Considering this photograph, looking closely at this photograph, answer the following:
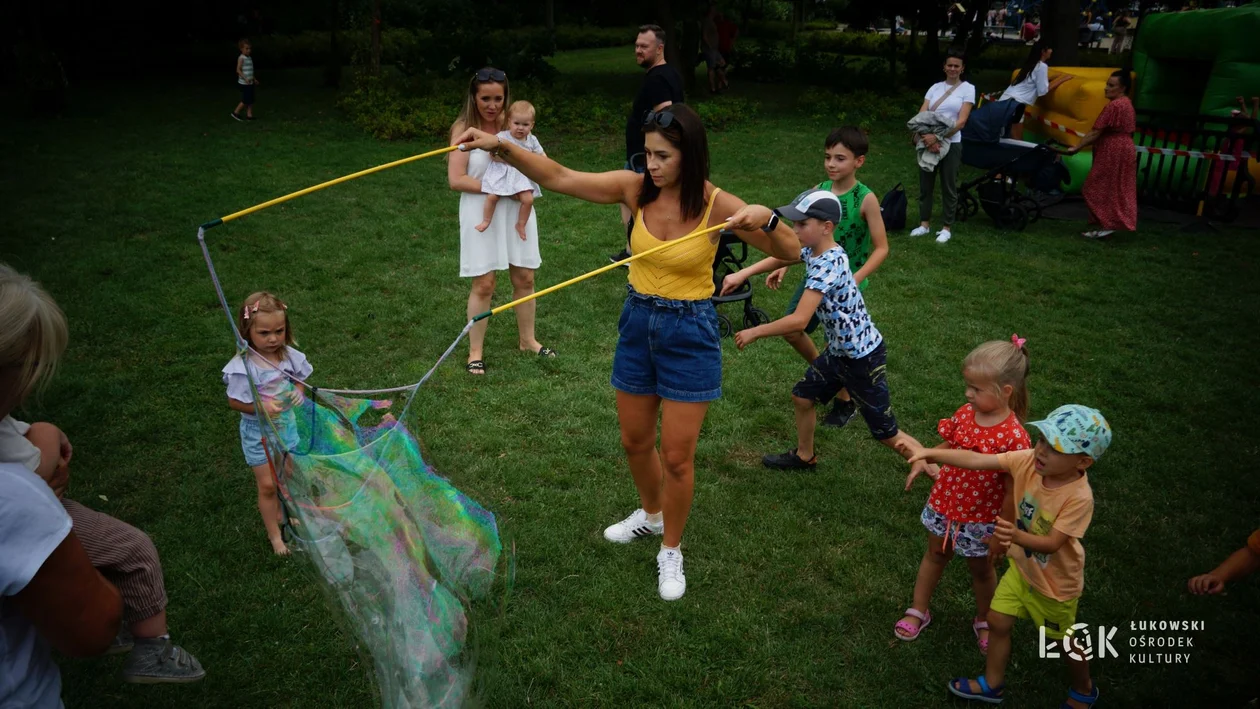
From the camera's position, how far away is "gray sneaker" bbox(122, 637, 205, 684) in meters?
2.80

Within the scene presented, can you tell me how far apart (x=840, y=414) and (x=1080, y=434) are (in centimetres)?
225

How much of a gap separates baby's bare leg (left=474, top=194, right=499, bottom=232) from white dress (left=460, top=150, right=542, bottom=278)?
3 cm

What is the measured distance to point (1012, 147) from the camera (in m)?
10.8

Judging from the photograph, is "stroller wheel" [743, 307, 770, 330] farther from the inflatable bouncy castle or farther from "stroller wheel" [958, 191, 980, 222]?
the inflatable bouncy castle

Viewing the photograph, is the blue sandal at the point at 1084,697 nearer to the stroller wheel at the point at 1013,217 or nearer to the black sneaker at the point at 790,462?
the black sneaker at the point at 790,462

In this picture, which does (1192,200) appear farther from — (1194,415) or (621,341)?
(621,341)

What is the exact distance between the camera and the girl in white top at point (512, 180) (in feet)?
20.7

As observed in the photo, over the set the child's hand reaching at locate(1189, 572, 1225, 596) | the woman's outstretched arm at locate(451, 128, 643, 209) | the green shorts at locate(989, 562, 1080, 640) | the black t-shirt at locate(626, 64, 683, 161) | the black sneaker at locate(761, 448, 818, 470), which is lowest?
the black sneaker at locate(761, 448, 818, 470)

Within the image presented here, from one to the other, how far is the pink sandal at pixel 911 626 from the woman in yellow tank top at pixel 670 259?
1.23 m

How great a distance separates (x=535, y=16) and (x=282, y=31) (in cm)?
1483

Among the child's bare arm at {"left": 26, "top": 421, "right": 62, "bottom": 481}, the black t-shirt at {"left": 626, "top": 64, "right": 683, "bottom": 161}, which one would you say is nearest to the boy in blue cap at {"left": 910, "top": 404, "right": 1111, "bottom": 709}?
the child's bare arm at {"left": 26, "top": 421, "right": 62, "bottom": 481}

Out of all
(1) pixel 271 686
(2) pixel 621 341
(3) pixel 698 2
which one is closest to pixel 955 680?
(2) pixel 621 341

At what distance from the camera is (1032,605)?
3.41 meters

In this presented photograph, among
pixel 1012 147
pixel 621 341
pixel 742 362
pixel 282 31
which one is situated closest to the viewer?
pixel 621 341
